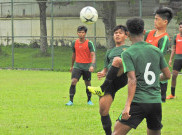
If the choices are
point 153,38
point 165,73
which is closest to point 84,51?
point 153,38

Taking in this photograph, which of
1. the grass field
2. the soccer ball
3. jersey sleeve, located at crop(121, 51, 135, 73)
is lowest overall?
the grass field

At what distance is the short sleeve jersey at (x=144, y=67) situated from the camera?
5.81m

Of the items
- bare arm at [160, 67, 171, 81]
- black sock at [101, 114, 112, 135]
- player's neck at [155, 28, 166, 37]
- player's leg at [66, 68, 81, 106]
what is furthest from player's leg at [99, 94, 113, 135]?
player's leg at [66, 68, 81, 106]

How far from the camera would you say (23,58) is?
27297 millimetres

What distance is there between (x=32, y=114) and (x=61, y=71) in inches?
563

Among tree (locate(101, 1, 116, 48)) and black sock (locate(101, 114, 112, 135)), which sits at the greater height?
tree (locate(101, 1, 116, 48))

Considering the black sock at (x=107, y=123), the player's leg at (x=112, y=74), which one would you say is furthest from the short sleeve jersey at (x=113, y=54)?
the black sock at (x=107, y=123)

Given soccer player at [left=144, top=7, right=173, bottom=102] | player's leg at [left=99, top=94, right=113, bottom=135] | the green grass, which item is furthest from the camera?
the green grass

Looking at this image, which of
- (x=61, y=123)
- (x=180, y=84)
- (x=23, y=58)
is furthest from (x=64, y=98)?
(x=23, y=58)

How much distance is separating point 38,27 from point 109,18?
4680 mm

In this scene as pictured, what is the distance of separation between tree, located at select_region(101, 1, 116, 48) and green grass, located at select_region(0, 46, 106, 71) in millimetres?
720

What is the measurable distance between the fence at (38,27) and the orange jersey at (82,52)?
35.6 ft

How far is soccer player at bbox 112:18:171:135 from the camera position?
5785mm

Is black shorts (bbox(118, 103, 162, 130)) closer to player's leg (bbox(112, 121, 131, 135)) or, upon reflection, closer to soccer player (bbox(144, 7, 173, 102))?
player's leg (bbox(112, 121, 131, 135))
